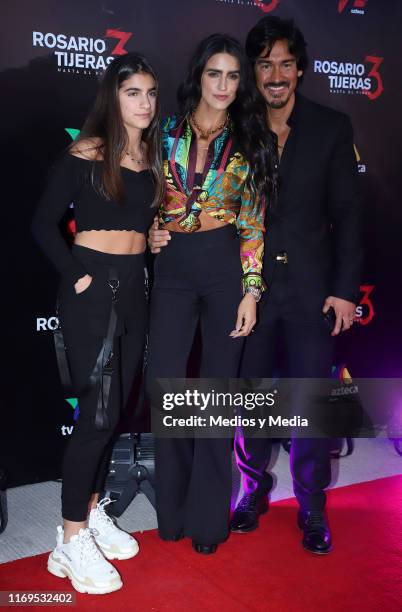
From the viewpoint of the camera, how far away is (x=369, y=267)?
4.33 metres

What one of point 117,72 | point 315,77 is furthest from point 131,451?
point 315,77

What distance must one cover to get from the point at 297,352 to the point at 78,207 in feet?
3.64

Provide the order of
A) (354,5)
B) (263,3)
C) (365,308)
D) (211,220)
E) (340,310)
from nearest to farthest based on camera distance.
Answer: (211,220) < (340,310) < (263,3) < (354,5) < (365,308)

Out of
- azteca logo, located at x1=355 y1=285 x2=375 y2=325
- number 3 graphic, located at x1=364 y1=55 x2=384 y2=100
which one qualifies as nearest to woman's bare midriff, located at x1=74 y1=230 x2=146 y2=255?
azteca logo, located at x1=355 y1=285 x2=375 y2=325

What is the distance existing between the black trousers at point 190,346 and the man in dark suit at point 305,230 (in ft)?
0.83

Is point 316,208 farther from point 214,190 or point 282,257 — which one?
point 214,190

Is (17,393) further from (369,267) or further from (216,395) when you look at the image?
(369,267)

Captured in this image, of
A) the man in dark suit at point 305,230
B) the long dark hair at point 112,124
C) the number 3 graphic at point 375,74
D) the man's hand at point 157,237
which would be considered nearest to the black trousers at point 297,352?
the man in dark suit at point 305,230

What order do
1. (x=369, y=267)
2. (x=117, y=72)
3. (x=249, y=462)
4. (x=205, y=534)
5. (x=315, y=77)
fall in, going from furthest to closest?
(x=369, y=267)
(x=315, y=77)
(x=249, y=462)
(x=205, y=534)
(x=117, y=72)

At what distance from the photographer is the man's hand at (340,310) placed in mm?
2957

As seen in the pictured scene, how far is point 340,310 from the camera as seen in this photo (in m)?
2.96

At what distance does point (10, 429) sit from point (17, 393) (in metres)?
0.19

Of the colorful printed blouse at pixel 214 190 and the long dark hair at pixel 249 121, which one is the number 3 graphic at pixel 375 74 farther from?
the colorful printed blouse at pixel 214 190

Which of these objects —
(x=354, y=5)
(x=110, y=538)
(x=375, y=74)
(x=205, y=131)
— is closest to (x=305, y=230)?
(x=205, y=131)
